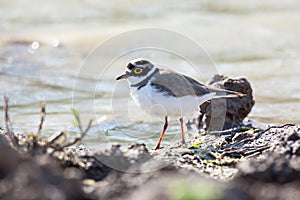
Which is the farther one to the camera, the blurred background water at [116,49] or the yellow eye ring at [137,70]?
the blurred background water at [116,49]

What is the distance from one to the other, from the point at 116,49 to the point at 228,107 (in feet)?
19.3

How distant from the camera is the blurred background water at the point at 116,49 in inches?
342

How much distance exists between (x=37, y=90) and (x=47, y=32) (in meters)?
4.80

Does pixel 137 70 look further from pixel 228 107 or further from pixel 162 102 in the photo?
pixel 228 107

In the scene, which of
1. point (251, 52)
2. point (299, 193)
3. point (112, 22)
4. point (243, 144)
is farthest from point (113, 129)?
point (112, 22)

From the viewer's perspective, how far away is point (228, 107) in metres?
7.76

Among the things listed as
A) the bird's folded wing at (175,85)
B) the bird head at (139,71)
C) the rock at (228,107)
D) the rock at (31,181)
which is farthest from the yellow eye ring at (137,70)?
the rock at (31,181)

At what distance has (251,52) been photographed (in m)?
12.9

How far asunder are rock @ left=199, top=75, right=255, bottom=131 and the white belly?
2.36 feet

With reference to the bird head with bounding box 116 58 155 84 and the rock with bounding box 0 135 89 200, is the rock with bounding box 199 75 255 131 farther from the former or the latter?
the rock with bounding box 0 135 89 200

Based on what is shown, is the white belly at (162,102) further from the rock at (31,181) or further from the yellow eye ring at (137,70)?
the rock at (31,181)

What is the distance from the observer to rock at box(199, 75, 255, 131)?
7.69 m

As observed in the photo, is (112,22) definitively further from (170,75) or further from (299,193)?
(299,193)

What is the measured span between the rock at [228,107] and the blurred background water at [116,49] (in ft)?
1.77
